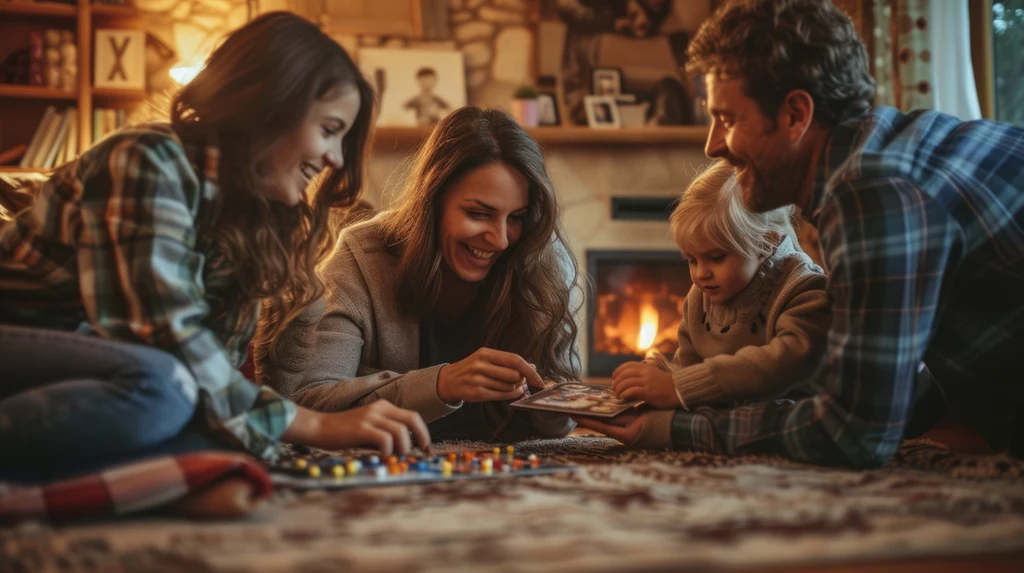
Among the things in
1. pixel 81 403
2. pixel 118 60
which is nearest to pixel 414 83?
pixel 118 60

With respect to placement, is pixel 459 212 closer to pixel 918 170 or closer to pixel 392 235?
pixel 392 235

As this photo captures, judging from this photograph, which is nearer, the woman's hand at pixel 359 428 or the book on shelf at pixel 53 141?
the woman's hand at pixel 359 428

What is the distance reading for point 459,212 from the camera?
185 cm

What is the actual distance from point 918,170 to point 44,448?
121 centimetres

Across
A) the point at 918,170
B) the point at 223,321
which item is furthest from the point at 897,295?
the point at 223,321

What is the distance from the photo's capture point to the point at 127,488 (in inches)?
37.9

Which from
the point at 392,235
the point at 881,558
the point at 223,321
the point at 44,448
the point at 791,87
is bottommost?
the point at 881,558

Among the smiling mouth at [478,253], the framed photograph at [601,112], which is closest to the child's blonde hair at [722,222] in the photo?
the smiling mouth at [478,253]

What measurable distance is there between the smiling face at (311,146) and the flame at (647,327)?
2.97 meters

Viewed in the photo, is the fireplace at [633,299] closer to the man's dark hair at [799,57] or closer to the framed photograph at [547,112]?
the framed photograph at [547,112]

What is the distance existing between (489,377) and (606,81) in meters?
3.01

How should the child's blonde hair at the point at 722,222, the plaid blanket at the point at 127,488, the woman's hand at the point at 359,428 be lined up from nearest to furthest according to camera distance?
the plaid blanket at the point at 127,488 → the woman's hand at the point at 359,428 → the child's blonde hair at the point at 722,222

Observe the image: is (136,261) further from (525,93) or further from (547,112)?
(547,112)

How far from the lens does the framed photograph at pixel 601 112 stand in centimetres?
427
